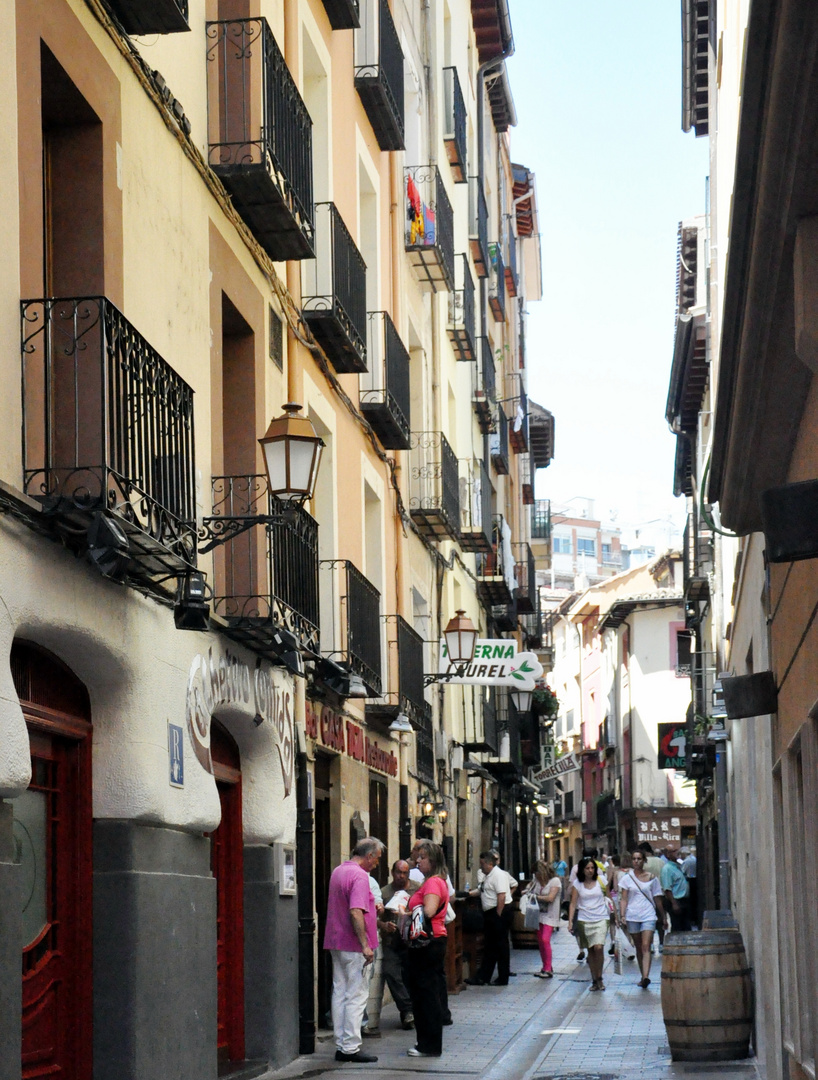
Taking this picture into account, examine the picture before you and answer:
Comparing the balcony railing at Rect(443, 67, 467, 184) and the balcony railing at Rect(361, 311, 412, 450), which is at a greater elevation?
the balcony railing at Rect(443, 67, 467, 184)

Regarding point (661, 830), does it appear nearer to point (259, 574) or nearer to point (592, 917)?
point (592, 917)

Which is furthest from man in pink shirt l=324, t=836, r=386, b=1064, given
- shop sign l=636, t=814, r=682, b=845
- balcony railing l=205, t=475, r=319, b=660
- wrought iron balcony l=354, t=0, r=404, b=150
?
shop sign l=636, t=814, r=682, b=845

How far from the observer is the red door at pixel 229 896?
12.1m

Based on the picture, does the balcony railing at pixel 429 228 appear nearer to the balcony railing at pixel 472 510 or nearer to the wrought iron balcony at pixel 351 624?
the balcony railing at pixel 472 510

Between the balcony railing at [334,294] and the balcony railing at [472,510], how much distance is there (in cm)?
997

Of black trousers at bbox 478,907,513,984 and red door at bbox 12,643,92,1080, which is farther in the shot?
black trousers at bbox 478,907,513,984

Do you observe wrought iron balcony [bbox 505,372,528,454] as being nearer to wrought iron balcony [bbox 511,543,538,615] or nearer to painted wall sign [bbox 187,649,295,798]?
wrought iron balcony [bbox 511,543,538,615]

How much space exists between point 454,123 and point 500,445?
1109cm

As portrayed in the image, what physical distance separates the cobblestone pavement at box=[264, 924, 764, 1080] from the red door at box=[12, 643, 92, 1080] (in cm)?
342

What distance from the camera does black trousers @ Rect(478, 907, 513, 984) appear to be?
832 inches

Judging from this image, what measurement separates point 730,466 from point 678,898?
1945cm

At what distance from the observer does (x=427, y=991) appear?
1347 centimetres

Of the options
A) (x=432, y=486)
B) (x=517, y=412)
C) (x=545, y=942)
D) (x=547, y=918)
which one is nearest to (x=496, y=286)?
(x=517, y=412)

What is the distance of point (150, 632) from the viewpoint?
375 inches
